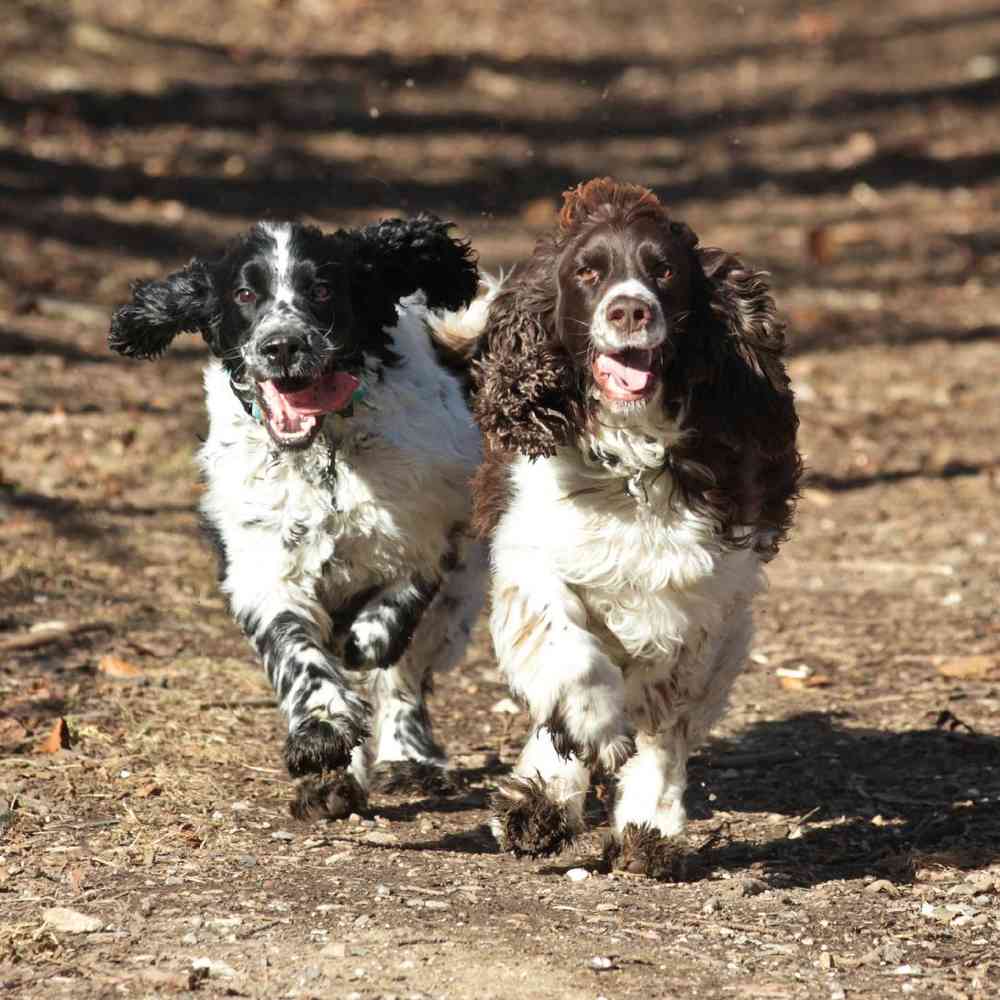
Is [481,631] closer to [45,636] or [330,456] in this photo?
[45,636]

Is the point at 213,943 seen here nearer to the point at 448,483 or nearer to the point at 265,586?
the point at 265,586

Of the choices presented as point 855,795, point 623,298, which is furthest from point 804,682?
point 623,298

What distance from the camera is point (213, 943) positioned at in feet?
15.1

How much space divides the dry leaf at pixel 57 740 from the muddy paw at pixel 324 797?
0.93 metres

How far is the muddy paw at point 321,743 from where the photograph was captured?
212 inches

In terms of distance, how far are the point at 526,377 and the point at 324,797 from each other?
146cm

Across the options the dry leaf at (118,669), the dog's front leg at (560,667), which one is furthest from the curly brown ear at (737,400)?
the dry leaf at (118,669)

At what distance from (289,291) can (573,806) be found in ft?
5.71

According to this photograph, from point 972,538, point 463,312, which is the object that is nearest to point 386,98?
point 972,538

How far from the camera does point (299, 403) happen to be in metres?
5.77

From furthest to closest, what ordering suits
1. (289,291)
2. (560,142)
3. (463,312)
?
1. (560,142)
2. (463,312)
3. (289,291)

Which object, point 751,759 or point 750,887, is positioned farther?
point 751,759

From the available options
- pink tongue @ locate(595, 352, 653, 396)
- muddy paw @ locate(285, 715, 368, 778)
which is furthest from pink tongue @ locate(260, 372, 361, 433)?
pink tongue @ locate(595, 352, 653, 396)

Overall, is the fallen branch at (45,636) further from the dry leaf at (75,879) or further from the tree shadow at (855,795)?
the tree shadow at (855,795)
